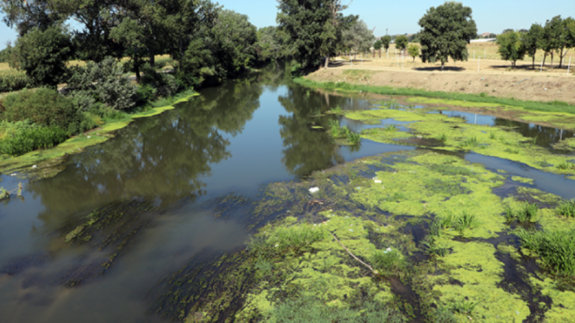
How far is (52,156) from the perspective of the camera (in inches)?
618

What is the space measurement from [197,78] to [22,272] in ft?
122

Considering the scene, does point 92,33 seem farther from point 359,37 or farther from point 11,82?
point 359,37

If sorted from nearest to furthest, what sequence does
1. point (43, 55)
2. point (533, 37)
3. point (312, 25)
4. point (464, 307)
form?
point (464, 307) → point (43, 55) → point (533, 37) → point (312, 25)

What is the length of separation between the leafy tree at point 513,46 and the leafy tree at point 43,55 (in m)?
39.6

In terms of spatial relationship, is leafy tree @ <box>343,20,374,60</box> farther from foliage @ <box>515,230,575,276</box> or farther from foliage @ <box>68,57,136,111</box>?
foliage @ <box>515,230,575,276</box>

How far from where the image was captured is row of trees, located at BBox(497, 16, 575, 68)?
105 feet

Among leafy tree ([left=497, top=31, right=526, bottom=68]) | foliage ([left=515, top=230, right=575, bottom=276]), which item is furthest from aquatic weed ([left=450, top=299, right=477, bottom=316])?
leafy tree ([left=497, top=31, right=526, bottom=68])

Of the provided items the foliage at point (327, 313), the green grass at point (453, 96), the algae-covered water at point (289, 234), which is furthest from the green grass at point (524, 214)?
the green grass at point (453, 96)

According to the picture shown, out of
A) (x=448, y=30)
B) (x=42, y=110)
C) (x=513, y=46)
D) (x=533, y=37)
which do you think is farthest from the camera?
(x=448, y=30)

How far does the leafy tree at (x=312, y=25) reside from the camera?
149 ft

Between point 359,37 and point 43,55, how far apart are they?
5281 centimetres

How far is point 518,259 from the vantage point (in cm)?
766

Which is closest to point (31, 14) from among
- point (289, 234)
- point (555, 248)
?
point (289, 234)

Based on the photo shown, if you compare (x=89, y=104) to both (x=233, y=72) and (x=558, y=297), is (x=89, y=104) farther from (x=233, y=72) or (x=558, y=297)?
(x=233, y=72)
